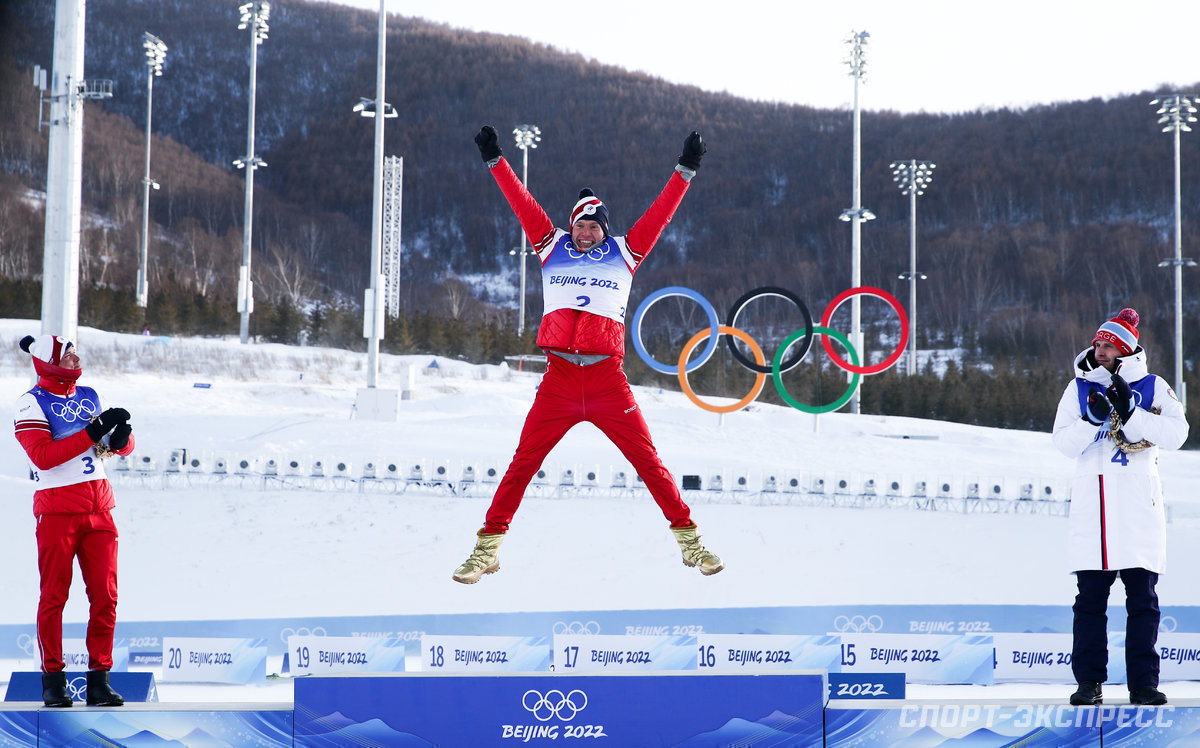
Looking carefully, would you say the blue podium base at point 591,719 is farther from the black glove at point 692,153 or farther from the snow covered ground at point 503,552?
the snow covered ground at point 503,552

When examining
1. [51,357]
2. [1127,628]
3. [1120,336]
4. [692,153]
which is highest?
[692,153]

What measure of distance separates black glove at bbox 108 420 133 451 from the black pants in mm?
4546

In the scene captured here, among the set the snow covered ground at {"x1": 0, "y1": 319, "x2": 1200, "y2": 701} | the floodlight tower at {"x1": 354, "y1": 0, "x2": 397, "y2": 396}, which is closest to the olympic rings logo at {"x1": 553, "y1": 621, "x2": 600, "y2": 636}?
the snow covered ground at {"x1": 0, "y1": 319, "x2": 1200, "y2": 701}

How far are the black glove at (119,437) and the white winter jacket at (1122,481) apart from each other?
14.4 ft

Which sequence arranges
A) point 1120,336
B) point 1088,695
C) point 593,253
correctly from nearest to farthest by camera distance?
point 1088,695 < point 1120,336 < point 593,253

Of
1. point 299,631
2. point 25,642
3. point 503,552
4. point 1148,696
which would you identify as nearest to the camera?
point 1148,696

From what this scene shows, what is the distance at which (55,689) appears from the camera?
4.70 meters

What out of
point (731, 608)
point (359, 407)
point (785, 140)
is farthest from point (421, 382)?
point (785, 140)

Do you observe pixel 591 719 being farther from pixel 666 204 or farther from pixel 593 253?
pixel 666 204

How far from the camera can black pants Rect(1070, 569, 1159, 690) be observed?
4.69 metres

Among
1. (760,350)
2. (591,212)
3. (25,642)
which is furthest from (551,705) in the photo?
(25,642)

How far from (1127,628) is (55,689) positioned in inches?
193

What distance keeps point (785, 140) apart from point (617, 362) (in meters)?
69.7

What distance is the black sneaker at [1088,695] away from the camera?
4.67 m
